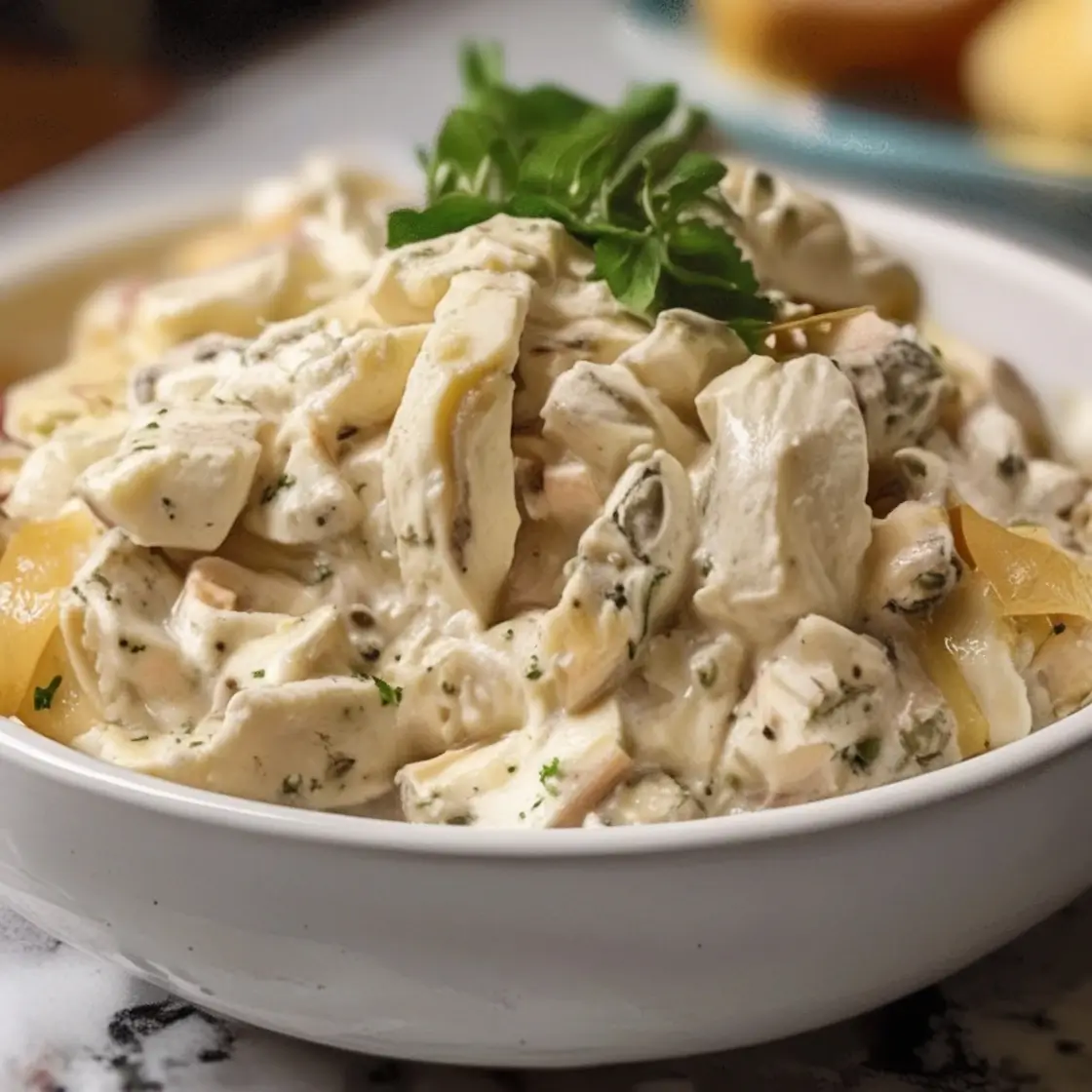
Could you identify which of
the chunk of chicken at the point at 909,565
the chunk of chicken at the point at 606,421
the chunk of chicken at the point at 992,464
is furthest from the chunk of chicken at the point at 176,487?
the chunk of chicken at the point at 992,464

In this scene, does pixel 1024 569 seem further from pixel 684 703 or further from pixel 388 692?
pixel 388 692

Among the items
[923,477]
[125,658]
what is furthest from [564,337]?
[125,658]

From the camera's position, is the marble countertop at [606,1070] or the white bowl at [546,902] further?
the marble countertop at [606,1070]

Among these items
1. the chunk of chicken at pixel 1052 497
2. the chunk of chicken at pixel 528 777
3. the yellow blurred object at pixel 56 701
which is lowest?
the chunk of chicken at pixel 1052 497

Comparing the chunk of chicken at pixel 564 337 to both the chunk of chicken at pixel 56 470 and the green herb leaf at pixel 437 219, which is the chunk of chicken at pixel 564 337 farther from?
the chunk of chicken at pixel 56 470

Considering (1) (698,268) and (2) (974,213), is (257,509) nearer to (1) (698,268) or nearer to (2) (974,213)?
(1) (698,268)
